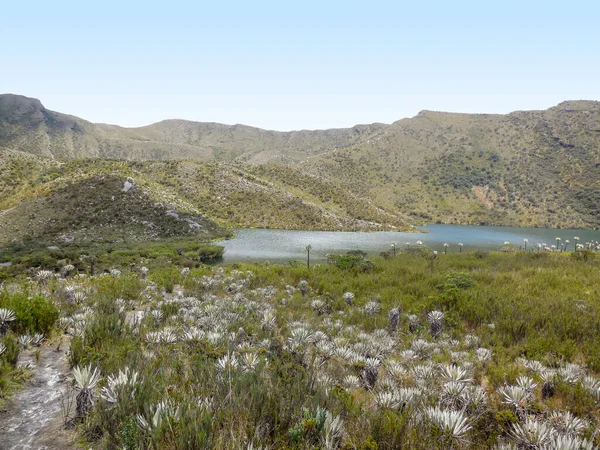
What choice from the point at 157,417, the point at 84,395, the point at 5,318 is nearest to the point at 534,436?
the point at 157,417

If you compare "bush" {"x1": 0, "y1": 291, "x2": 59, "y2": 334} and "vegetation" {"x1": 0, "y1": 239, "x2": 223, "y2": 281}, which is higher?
"bush" {"x1": 0, "y1": 291, "x2": 59, "y2": 334}

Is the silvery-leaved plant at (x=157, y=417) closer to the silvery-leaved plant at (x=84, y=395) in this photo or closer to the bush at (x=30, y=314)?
the silvery-leaved plant at (x=84, y=395)

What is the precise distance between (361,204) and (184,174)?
68224 millimetres

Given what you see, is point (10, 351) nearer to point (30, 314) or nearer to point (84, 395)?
point (30, 314)

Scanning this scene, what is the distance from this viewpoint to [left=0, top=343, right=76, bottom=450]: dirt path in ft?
11.0

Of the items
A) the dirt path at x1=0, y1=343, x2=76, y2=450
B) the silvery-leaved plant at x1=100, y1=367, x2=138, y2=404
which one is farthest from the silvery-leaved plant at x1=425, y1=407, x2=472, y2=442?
the dirt path at x1=0, y1=343, x2=76, y2=450

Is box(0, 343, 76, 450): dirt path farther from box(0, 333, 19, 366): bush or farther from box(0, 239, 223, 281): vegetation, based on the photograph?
box(0, 239, 223, 281): vegetation

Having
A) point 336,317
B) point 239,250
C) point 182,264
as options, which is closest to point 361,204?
point 239,250

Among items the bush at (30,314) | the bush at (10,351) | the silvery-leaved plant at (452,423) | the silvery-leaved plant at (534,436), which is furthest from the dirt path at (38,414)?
the silvery-leaved plant at (534,436)

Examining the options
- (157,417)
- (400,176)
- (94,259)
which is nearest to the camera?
(157,417)

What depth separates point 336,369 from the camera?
18.8ft

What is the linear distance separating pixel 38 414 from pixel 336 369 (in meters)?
4.43

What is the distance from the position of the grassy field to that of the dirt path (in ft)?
0.74

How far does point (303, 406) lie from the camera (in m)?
3.49
